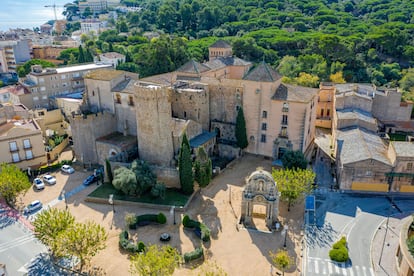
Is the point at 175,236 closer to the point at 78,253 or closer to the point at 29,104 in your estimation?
the point at 78,253

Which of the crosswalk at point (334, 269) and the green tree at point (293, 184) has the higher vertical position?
the green tree at point (293, 184)

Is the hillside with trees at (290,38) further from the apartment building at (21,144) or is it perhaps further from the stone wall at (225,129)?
the apartment building at (21,144)

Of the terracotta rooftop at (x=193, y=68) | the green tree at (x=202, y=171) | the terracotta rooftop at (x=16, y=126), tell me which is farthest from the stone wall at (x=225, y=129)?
the terracotta rooftop at (x=16, y=126)

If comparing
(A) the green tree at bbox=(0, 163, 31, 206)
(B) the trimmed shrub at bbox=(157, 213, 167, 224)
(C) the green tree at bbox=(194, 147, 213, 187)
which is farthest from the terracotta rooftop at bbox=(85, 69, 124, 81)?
(B) the trimmed shrub at bbox=(157, 213, 167, 224)

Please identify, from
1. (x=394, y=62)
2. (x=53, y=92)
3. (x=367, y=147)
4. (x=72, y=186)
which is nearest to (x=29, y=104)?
(x=53, y=92)

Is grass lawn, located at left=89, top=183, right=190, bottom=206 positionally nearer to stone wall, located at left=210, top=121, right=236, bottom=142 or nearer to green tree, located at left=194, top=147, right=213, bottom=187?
green tree, located at left=194, top=147, right=213, bottom=187

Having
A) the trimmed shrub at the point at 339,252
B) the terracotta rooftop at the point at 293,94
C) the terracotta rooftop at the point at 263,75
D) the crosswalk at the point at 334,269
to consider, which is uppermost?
the terracotta rooftop at the point at 263,75

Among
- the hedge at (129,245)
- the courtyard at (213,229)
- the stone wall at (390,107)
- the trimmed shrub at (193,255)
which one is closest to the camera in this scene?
the courtyard at (213,229)
